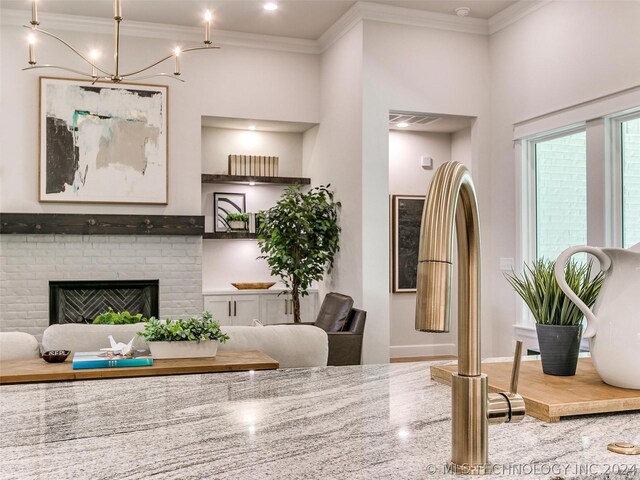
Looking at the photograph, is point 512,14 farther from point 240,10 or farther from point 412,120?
point 240,10

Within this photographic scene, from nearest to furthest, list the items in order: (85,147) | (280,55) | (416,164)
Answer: (85,147) → (280,55) → (416,164)

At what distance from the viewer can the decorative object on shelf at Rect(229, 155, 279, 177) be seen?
22.5ft

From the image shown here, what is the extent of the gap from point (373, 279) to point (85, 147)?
2909 mm

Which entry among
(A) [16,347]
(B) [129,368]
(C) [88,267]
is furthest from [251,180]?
(B) [129,368]

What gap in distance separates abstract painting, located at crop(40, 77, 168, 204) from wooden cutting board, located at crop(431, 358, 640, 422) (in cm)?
514

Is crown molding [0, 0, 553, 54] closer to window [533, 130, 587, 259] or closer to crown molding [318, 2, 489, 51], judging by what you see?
crown molding [318, 2, 489, 51]

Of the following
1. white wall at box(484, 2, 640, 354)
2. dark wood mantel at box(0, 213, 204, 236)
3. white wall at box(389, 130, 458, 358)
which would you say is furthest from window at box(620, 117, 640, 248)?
dark wood mantel at box(0, 213, 204, 236)

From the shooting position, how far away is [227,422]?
110cm

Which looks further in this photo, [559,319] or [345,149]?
[345,149]

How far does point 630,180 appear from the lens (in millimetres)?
4441

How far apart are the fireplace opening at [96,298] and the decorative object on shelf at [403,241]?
255 centimetres

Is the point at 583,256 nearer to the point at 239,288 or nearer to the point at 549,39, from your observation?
the point at 549,39

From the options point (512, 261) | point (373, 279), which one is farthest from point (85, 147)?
point (512, 261)

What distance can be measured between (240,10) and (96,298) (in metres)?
2.97
